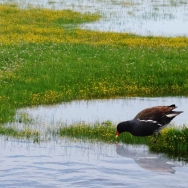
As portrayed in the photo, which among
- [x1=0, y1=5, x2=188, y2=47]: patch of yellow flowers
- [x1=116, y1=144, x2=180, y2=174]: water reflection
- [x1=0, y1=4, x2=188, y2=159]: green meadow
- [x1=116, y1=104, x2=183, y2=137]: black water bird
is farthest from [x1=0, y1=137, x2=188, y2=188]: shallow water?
[x1=0, y1=5, x2=188, y2=47]: patch of yellow flowers

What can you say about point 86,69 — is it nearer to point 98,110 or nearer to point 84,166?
point 98,110

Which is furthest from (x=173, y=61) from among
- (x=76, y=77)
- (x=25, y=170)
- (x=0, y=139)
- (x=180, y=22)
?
(x=180, y=22)

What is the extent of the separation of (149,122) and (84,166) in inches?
101

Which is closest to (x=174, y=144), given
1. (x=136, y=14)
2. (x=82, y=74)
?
(x=82, y=74)

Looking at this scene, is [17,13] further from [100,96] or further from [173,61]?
[100,96]

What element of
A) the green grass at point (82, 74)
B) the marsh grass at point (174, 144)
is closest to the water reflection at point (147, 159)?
the marsh grass at point (174, 144)

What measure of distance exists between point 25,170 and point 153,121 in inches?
156

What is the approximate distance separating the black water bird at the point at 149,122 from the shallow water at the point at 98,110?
8.20 ft

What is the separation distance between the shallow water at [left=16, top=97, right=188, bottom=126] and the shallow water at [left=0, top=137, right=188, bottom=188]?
252cm

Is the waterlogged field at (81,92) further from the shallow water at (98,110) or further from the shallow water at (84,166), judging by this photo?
the shallow water at (98,110)

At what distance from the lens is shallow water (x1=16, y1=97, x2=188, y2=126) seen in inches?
762

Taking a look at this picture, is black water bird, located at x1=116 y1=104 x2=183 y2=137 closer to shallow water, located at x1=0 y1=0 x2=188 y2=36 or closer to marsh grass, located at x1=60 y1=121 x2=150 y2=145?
marsh grass, located at x1=60 y1=121 x2=150 y2=145

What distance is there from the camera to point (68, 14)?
49.5 m

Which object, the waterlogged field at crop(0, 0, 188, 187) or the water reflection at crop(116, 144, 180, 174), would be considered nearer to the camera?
the waterlogged field at crop(0, 0, 188, 187)
